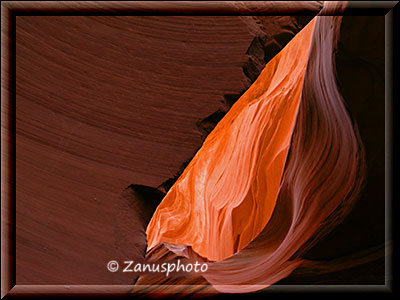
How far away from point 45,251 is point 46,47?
0.45 metres

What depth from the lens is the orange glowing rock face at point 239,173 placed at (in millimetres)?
629

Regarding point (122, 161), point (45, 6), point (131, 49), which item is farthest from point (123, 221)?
point (45, 6)

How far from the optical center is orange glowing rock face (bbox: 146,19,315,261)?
2.06ft

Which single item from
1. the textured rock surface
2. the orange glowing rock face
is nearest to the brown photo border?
the textured rock surface

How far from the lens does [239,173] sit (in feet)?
2.07

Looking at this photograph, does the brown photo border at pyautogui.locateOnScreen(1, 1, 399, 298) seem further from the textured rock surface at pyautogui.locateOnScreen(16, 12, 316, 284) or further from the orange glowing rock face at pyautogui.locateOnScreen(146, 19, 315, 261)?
the orange glowing rock face at pyautogui.locateOnScreen(146, 19, 315, 261)

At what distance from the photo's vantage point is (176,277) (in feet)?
2.05
